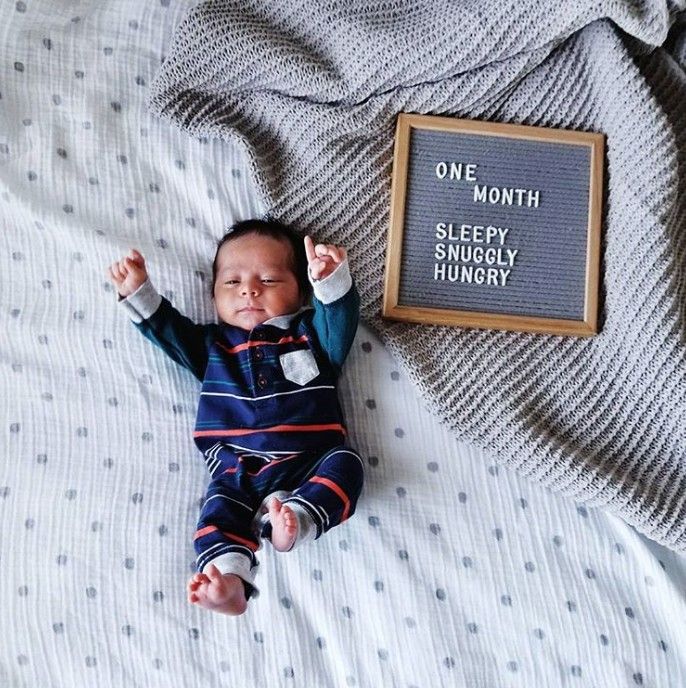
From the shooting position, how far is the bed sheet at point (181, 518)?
102cm

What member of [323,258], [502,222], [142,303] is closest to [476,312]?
[502,222]

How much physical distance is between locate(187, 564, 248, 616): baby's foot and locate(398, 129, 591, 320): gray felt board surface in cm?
45

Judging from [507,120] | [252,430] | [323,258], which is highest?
[507,120]

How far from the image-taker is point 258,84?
1198 mm

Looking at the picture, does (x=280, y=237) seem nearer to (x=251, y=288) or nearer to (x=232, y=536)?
(x=251, y=288)

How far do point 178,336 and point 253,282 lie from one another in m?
0.12

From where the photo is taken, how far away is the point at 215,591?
0.92m

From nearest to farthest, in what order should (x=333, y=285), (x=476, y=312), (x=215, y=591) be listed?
(x=215, y=591) → (x=333, y=285) → (x=476, y=312)

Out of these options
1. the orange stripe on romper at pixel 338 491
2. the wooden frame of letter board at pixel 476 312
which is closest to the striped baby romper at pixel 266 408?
the orange stripe on romper at pixel 338 491

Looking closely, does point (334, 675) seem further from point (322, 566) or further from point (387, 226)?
point (387, 226)

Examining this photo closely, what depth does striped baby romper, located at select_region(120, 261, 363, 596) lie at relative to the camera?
1021 millimetres

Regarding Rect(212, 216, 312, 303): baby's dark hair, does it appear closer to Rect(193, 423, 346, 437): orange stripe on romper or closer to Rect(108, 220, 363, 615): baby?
Rect(108, 220, 363, 615): baby

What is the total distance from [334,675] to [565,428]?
1.46 feet

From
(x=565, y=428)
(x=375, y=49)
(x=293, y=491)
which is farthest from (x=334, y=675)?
(x=375, y=49)
